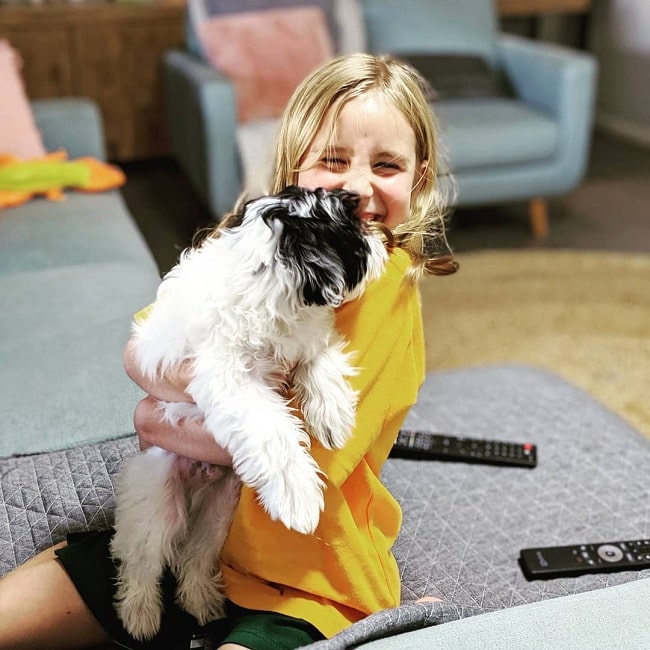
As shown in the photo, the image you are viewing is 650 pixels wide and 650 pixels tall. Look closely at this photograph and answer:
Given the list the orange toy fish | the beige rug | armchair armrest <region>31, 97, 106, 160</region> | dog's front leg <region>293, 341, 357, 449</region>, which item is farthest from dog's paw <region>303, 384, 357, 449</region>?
armchair armrest <region>31, 97, 106, 160</region>

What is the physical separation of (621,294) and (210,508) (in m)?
2.45

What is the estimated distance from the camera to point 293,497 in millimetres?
821

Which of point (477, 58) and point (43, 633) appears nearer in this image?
point (43, 633)

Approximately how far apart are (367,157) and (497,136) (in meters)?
2.45

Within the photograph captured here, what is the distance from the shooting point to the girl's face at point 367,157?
38.9 inches

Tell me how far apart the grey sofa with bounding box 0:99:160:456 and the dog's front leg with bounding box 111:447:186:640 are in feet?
0.51

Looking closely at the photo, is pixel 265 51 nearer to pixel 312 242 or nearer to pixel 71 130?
pixel 71 130

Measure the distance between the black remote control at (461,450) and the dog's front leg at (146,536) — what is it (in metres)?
0.50

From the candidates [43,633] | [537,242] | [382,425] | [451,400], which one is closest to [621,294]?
[537,242]

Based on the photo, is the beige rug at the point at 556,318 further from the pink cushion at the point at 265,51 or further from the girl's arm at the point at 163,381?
the girl's arm at the point at 163,381

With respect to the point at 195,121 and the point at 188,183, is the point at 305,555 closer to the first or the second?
the point at 195,121

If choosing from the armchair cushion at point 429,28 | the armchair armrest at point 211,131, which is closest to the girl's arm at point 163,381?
the armchair armrest at point 211,131

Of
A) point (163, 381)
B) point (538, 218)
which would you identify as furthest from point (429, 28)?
point (163, 381)

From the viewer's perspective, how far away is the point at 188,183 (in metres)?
3.96
